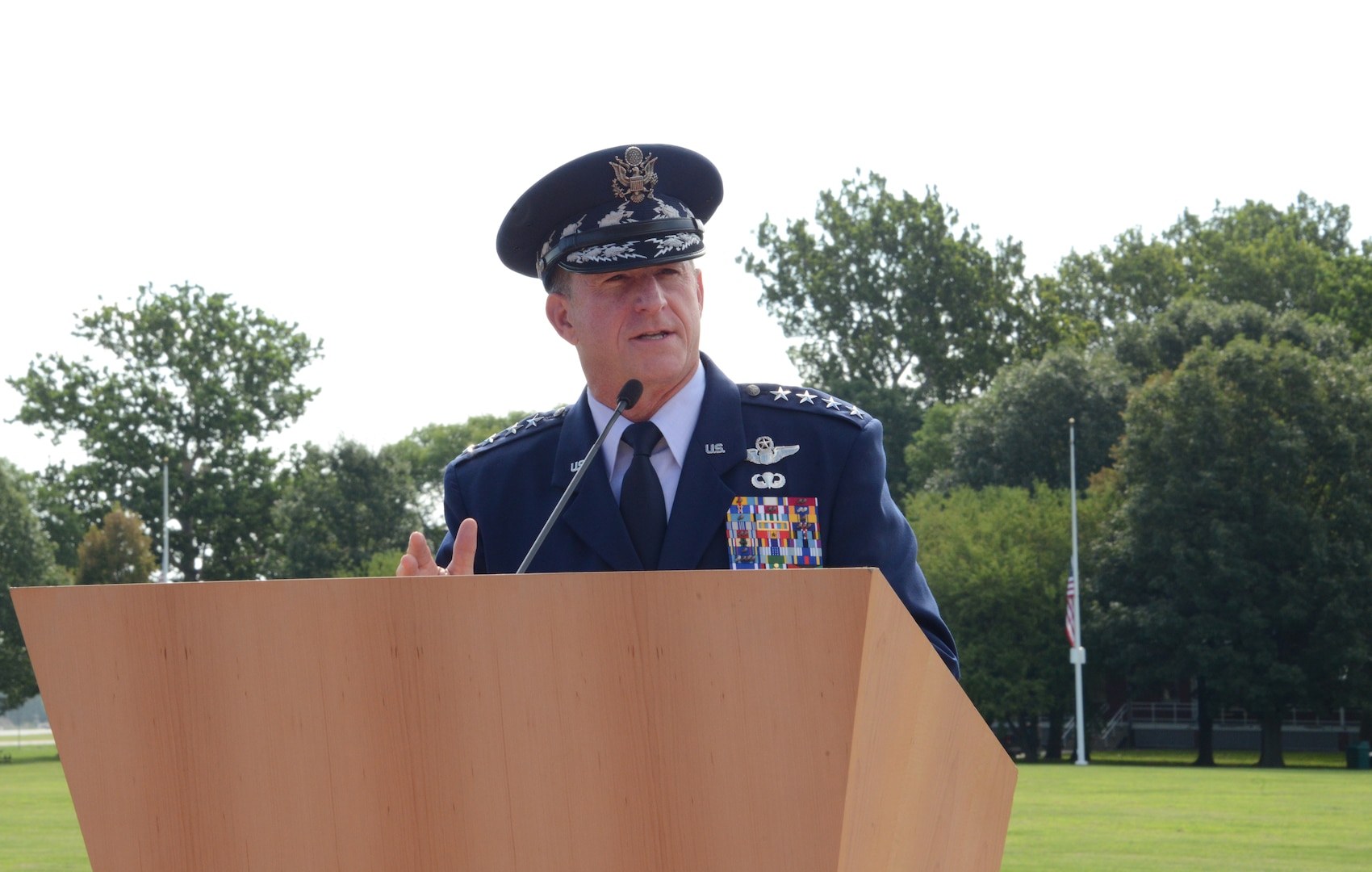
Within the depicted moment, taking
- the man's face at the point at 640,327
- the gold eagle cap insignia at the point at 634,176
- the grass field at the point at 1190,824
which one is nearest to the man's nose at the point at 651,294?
the man's face at the point at 640,327

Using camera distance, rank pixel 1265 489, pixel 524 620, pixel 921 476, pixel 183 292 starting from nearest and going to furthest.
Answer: pixel 524 620
pixel 1265 489
pixel 183 292
pixel 921 476

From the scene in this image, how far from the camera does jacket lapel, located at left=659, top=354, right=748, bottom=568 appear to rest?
3191 mm

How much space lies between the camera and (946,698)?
2107mm

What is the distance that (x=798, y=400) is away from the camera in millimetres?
3510

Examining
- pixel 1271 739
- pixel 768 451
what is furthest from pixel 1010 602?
pixel 768 451

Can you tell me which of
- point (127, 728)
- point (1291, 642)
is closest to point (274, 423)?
point (1291, 642)

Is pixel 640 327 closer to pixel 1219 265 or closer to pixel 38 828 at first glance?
pixel 38 828

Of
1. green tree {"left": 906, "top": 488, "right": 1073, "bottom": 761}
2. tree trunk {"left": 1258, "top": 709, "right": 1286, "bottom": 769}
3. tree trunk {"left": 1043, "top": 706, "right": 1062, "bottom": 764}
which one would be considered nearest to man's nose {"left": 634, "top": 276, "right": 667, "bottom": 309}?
green tree {"left": 906, "top": 488, "right": 1073, "bottom": 761}

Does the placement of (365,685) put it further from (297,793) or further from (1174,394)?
(1174,394)

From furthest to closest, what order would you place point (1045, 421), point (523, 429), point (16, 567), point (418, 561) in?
point (1045, 421), point (16, 567), point (523, 429), point (418, 561)

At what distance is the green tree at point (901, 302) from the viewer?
67.1 m

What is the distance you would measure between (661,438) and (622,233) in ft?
1.56

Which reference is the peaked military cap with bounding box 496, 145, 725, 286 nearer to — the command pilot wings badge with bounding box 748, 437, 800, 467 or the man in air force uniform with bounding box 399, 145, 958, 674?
the man in air force uniform with bounding box 399, 145, 958, 674

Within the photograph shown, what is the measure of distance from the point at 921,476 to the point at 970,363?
21.1 feet
